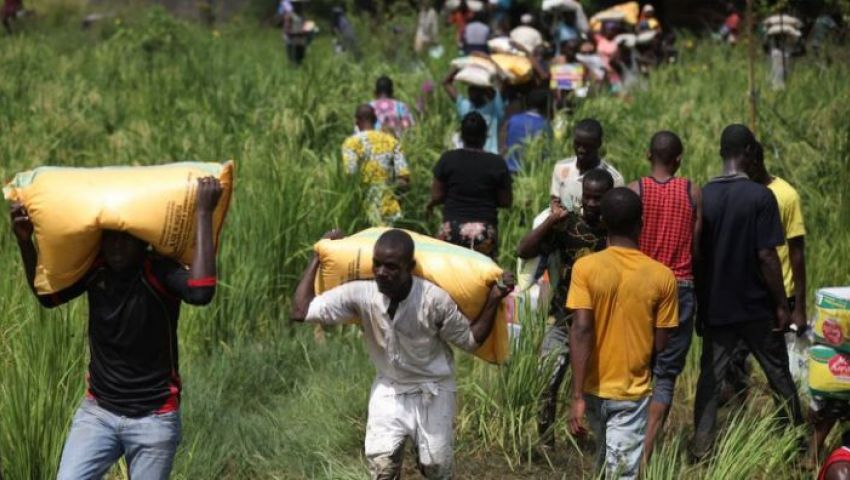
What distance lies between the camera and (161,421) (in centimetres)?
455

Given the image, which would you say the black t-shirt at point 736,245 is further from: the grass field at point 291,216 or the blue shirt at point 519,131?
the blue shirt at point 519,131

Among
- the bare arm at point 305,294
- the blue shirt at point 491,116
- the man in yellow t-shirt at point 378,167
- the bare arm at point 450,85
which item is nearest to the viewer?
the bare arm at point 305,294

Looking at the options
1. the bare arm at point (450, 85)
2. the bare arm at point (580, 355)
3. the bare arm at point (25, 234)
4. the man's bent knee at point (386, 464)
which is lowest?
the man's bent knee at point (386, 464)

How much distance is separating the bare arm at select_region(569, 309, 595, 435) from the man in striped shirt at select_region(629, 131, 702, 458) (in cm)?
96

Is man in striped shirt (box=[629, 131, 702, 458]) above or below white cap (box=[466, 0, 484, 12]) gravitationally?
below

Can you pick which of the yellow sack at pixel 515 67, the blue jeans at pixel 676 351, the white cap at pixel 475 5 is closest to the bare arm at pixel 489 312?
the blue jeans at pixel 676 351

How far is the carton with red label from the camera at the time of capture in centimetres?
567

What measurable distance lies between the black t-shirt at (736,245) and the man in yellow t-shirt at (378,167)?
3.18m

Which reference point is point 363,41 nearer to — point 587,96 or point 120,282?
point 587,96

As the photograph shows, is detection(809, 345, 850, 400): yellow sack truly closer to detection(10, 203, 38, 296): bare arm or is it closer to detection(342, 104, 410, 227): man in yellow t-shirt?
detection(10, 203, 38, 296): bare arm

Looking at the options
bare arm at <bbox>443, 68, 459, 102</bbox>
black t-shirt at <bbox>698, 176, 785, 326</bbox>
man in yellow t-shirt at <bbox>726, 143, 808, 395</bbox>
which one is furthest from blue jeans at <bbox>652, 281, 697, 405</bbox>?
bare arm at <bbox>443, 68, 459, 102</bbox>

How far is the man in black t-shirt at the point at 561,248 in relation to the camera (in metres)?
5.58

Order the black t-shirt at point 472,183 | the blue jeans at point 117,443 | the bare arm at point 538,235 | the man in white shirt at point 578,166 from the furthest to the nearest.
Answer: the black t-shirt at point 472,183 < the man in white shirt at point 578,166 < the bare arm at point 538,235 < the blue jeans at point 117,443

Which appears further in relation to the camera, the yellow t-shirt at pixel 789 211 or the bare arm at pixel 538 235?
the yellow t-shirt at pixel 789 211
